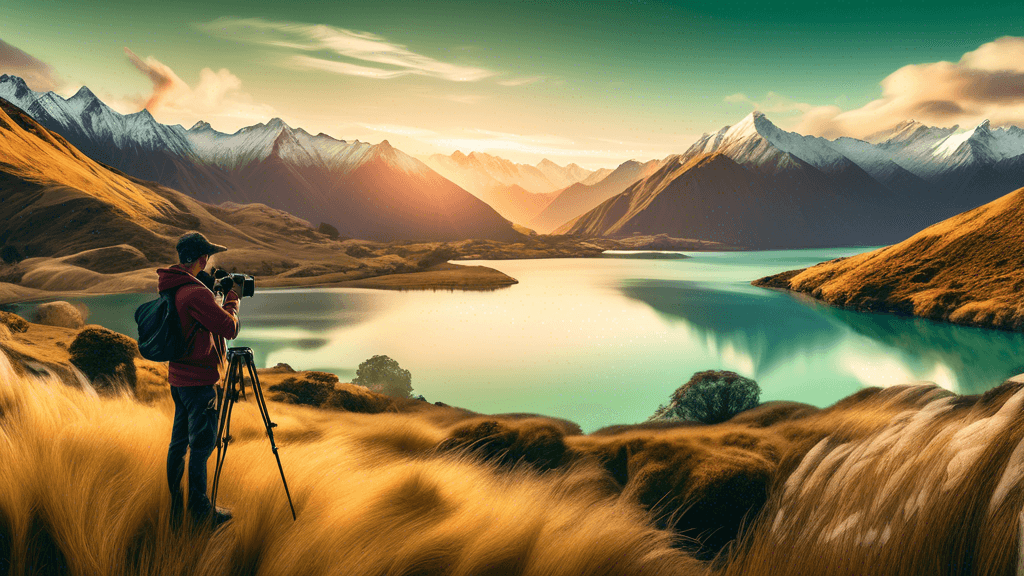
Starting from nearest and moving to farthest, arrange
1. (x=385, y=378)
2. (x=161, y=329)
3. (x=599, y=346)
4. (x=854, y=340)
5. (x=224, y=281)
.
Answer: (x=161, y=329) < (x=224, y=281) < (x=385, y=378) < (x=599, y=346) < (x=854, y=340)

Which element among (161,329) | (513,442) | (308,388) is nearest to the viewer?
(161,329)

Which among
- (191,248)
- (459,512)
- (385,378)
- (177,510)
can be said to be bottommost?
(385,378)

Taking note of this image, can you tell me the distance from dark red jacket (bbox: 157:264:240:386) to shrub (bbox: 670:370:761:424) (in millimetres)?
12617

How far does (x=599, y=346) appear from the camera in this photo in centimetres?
3212

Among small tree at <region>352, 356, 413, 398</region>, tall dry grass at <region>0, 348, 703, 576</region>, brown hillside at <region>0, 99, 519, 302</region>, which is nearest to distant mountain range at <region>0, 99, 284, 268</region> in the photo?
brown hillside at <region>0, 99, 519, 302</region>

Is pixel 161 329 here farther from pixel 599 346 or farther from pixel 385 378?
pixel 599 346

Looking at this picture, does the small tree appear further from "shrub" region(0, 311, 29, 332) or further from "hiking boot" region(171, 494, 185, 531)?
"hiking boot" region(171, 494, 185, 531)

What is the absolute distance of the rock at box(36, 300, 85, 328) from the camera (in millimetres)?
19938

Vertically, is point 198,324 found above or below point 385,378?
above

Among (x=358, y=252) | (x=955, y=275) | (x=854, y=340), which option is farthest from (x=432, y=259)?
(x=955, y=275)

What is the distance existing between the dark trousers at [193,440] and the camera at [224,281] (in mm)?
785

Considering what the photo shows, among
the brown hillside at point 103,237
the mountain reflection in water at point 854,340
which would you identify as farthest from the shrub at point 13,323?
the brown hillside at point 103,237

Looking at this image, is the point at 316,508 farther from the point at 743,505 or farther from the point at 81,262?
the point at 81,262

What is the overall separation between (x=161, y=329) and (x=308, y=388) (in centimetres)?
1059
